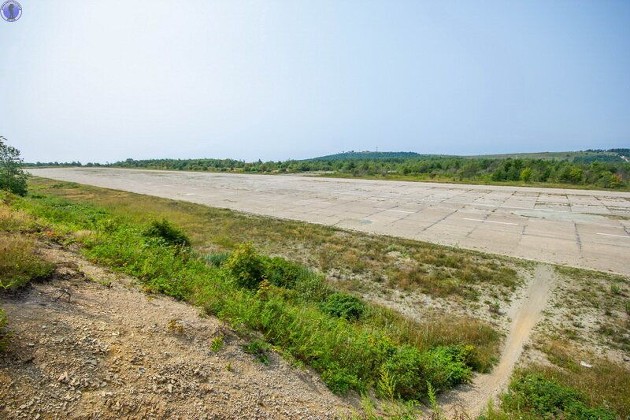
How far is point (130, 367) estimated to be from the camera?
438 centimetres

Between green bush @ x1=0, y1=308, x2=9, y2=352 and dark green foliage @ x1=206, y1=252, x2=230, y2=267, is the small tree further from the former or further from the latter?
green bush @ x1=0, y1=308, x2=9, y2=352

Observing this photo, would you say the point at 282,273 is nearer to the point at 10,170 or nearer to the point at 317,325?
the point at 317,325

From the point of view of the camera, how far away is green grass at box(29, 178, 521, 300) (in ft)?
39.4

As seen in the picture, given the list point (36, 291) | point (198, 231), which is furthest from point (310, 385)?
point (198, 231)

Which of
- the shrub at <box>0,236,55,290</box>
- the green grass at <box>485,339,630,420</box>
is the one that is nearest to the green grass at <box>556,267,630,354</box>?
the green grass at <box>485,339,630,420</box>

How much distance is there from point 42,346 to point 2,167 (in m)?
31.0

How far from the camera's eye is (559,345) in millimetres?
8070

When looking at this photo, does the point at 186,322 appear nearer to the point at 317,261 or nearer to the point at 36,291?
the point at 36,291

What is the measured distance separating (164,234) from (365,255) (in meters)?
8.88

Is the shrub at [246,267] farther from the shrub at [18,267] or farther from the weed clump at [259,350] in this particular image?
the shrub at [18,267]

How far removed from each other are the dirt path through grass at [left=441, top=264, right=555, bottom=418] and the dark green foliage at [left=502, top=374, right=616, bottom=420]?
355mm

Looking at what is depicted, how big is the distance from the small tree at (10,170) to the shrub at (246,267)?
25947mm

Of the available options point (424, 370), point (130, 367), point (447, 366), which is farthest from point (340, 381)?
point (130, 367)

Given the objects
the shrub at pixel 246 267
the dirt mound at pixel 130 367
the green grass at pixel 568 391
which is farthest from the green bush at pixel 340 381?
the shrub at pixel 246 267
